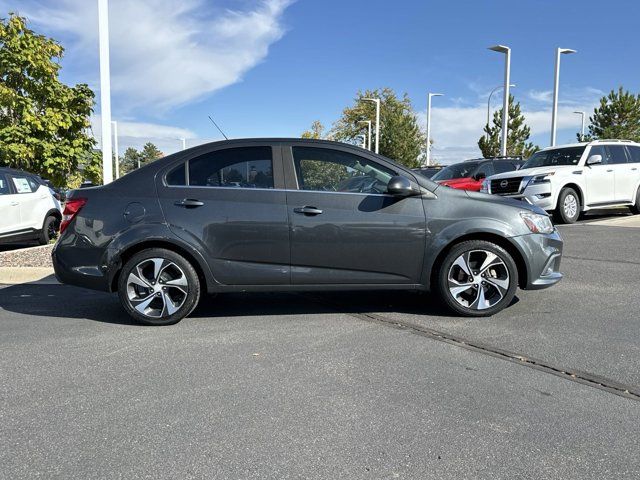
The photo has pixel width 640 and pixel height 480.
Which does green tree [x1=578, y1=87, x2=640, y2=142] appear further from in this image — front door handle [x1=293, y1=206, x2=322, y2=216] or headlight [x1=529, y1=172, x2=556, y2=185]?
front door handle [x1=293, y1=206, x2=322, y2=216]

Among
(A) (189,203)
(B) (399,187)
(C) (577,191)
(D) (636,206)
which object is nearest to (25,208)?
(A) (189,203)

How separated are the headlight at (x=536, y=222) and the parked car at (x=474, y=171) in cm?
971

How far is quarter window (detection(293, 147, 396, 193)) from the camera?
194 inches

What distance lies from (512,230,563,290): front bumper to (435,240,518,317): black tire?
0.14 m

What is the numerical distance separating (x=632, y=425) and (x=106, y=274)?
418 centimetres

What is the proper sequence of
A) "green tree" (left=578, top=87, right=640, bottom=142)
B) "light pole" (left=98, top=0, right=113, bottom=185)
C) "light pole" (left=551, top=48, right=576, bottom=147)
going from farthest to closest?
"green tree" (left=578, top=87, right=640, bottom=142) → "light pole" (left=551, top=48, right=576, bottom=147) → "light pole" (left=98, top=0, right=113, bottom=185)

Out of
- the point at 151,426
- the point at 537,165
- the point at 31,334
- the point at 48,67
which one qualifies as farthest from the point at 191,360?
the point at 537,165

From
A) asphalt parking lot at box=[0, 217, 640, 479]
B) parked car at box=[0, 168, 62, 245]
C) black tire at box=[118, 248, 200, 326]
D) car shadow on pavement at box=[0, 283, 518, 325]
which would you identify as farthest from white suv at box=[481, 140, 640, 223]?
parked car at box=[0, 168, 62, 245]

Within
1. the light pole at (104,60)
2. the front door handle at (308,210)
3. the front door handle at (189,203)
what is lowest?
the front door handle at (308,210)

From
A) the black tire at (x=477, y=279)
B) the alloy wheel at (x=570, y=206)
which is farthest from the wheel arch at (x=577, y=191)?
the black tire at (x=477, y=279)

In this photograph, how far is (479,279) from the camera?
4945 millimetres

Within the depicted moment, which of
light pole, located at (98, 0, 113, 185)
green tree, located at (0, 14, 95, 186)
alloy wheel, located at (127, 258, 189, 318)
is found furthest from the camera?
green tree, located at (0, 14, 95, 186)

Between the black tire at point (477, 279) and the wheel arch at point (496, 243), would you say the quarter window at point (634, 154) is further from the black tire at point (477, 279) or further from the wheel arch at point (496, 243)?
the black tire at point (477, 279)

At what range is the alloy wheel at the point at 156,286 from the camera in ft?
15.8
